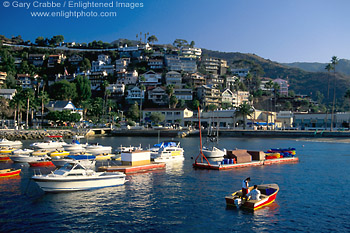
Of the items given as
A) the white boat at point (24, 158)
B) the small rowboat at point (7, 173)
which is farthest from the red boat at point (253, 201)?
the white boat at point (24, 158)

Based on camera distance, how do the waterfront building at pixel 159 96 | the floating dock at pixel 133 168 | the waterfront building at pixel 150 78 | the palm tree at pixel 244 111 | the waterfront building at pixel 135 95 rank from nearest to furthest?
the floating dock at pixel 133 168, the palm tree at pixel 244 111, the waterfront building at pixel 159 96, the waterfront building at pixel 135 95, the waterfront building at pixel 150 78

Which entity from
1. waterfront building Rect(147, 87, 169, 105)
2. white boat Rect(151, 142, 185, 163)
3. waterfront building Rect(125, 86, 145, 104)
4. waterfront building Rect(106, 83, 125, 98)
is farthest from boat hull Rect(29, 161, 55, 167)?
waterfront building Rect(106, 83, 125, 98)

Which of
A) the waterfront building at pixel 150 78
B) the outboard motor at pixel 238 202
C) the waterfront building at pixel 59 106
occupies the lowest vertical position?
the outboard motor at pixel 238 202

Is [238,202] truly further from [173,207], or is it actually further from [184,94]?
[184,94]

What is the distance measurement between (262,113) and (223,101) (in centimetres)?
3362

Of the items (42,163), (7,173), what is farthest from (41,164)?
(7,173)

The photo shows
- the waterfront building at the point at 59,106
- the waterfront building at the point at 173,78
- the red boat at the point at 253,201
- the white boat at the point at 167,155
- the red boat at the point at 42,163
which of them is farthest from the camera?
the waterfront building at the point at 173,78

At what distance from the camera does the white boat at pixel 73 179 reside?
102ft

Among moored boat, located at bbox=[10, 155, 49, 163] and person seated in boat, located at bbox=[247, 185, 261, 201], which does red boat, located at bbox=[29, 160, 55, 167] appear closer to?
moored boat, located at bbox=[10, 155, 49, 163]

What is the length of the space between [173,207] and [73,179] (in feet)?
35.5

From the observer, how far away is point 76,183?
32.1m

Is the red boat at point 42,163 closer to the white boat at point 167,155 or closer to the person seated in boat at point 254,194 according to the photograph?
the white boat at point 167,155

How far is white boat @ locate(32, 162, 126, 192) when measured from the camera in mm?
31094

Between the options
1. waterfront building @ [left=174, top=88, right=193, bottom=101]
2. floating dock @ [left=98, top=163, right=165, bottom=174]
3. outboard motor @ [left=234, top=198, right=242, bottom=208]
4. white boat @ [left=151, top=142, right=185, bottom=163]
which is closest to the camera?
outboard motor @ [left=234, top=198, right=242, bottom=208]
